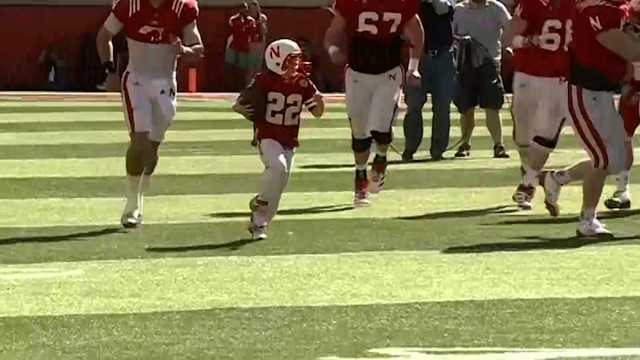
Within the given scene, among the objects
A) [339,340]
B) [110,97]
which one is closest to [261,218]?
[339,340]

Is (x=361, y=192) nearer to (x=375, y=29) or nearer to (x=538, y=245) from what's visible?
(x=375, y=29)

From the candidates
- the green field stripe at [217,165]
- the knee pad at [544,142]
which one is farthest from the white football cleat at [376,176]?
the green field stripe at [217,165]

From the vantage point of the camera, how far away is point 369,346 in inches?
264

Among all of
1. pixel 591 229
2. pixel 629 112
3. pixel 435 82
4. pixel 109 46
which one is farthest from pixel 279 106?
pixel 435 82

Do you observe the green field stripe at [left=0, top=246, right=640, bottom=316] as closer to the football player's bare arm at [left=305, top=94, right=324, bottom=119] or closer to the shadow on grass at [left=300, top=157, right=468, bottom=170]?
the football player's bare arm at [left=305, top=94, right=324, bottom=119]

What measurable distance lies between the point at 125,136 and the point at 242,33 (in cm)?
617

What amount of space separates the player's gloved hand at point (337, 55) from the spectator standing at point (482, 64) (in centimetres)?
457

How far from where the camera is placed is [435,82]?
1688 cm

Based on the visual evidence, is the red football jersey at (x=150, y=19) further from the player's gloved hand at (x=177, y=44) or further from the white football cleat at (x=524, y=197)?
the white football cleat at (x=524, y=197)

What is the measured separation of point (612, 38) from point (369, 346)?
3.84 meters

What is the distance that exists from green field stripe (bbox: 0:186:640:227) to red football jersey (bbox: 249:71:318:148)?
1.08m

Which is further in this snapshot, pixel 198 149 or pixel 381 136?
pixel 198 149

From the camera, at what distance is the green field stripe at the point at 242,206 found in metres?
11.4

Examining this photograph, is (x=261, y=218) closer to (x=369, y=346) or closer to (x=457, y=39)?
(x=369, y=346)
